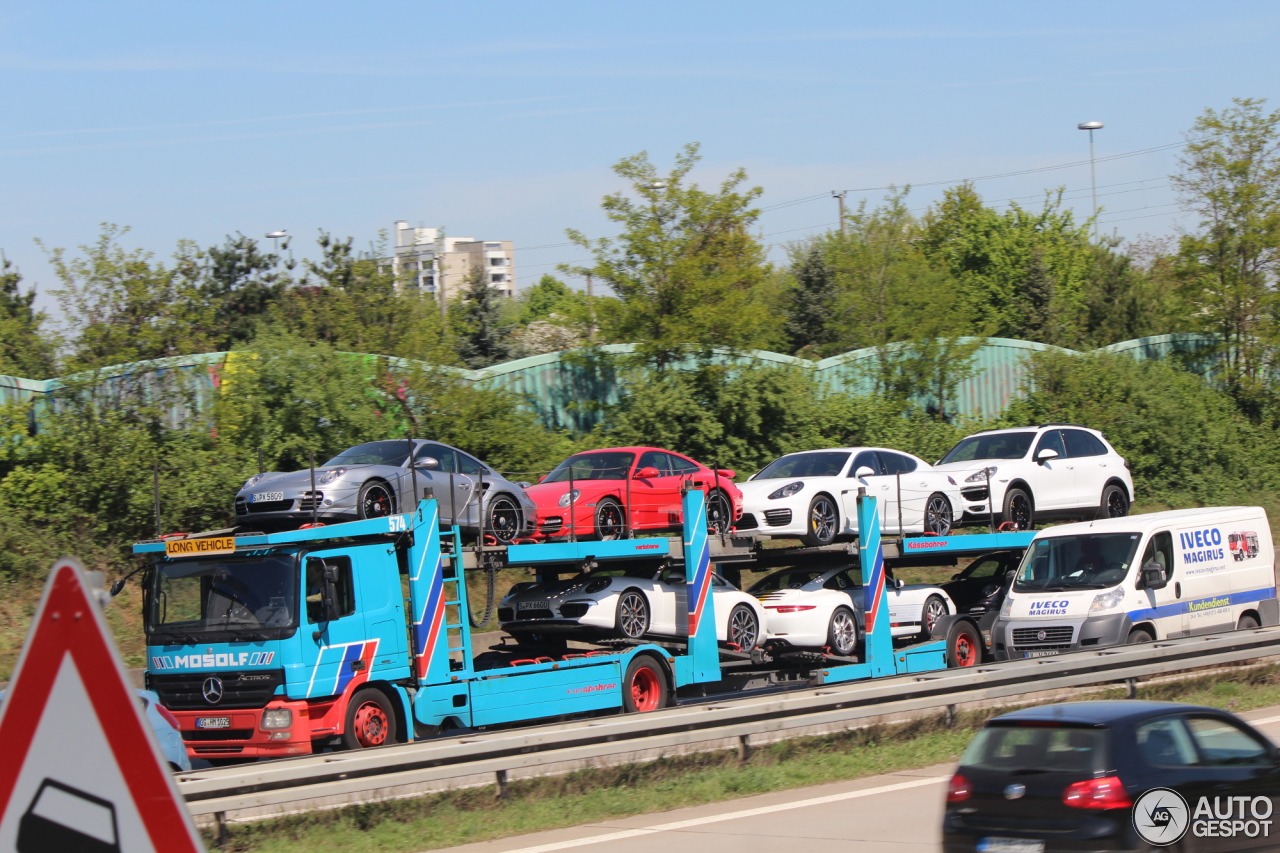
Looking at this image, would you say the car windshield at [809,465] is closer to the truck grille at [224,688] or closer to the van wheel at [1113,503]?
the van wheel at [1113,503]

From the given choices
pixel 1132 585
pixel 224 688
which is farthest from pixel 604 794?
pixel 1132 585

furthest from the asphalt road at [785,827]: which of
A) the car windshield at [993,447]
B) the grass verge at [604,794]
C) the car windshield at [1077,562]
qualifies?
the car windshield at [993,447]

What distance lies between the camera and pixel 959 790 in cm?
661

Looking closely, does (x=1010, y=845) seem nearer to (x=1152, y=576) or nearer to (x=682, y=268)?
(x=1152, y=576)

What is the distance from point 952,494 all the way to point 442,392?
11.5 meters

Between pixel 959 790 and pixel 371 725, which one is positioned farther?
pixel 371 725

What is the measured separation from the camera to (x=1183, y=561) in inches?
667

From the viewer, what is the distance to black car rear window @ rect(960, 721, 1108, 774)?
628 centimetres

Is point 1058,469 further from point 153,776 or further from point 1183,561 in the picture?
point 153,776

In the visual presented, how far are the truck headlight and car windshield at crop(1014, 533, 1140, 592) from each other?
1028 cm

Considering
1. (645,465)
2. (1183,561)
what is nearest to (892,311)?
(1183,561)

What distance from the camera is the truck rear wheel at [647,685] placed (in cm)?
1395

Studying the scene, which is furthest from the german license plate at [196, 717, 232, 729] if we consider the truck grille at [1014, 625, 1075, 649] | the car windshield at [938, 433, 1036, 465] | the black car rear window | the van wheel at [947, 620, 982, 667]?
the car windshield at [938, 433, 1036, 465]

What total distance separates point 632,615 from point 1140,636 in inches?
278
